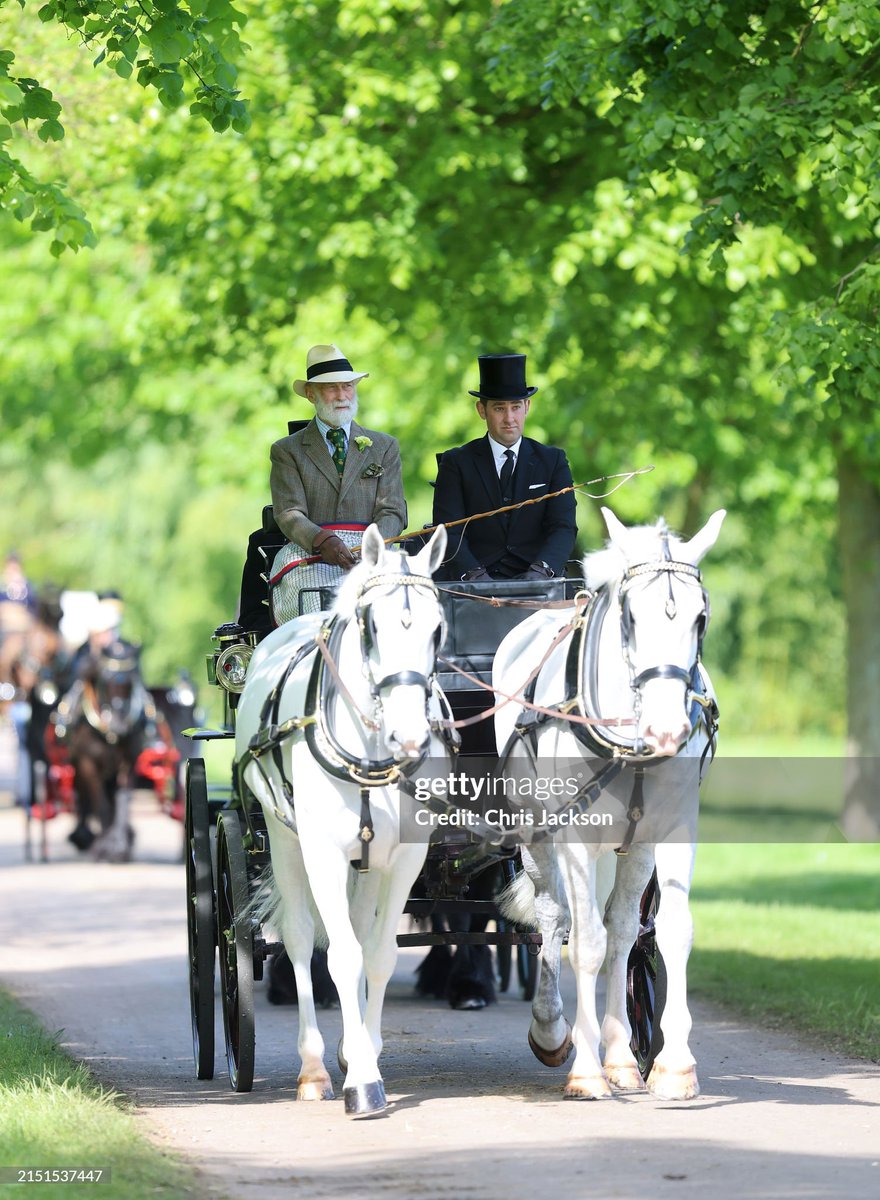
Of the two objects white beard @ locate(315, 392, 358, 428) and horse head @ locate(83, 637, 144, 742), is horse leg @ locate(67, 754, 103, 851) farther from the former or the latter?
white beard @ locate(315, 392, 358, 428)

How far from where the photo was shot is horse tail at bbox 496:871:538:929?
8.20 m

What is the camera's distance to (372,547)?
7.55m

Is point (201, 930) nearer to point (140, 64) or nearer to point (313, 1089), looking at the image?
point (313, 1089)

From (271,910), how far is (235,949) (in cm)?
23

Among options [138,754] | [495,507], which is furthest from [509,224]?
[495,507]

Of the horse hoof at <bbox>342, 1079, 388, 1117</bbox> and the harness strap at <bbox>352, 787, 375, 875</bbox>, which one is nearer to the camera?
the horse hoof at <bbox>342, 1079, 388, 1117</bbox>

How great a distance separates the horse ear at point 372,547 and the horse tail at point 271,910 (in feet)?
4.91

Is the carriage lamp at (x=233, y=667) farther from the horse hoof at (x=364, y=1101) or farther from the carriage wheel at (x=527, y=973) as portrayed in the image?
the carriage wheel at (x=527, y=973)

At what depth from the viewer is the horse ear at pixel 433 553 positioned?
24.7ft

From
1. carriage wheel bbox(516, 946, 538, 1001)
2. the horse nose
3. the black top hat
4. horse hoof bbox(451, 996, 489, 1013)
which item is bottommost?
horse hoof bbox(451, 996, 489, 1013)

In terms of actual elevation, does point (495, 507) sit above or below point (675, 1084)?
above

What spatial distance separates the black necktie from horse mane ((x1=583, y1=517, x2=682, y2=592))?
65.3 inches

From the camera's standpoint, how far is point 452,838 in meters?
8.15

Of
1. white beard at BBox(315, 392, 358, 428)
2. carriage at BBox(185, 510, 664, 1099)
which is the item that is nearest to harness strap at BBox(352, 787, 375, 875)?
carriage at BBox(185, 510, 664, 1099)
